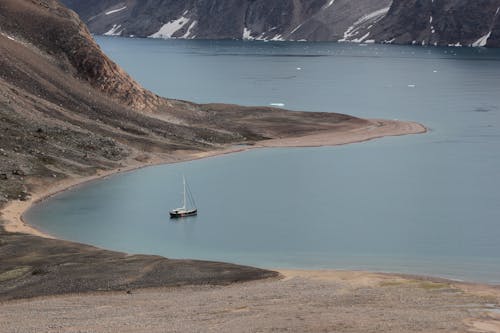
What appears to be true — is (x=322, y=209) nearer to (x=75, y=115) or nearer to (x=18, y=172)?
(x=18, y=172)

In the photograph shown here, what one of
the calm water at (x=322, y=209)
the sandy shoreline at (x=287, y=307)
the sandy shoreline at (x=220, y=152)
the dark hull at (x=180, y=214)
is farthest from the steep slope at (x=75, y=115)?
the sandy shoreline at (x=287, y=307)

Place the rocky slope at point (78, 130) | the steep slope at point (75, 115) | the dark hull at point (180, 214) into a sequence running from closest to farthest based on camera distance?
the rocky slope at point (78, 130) < the dark hull at point (180, 214) < the steep slope at point (75, 115)

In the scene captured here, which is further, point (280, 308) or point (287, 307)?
point (287, 307)

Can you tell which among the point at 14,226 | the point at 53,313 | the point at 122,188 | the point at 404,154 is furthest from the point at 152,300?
the point at 404,154

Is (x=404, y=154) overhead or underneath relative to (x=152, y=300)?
overhead

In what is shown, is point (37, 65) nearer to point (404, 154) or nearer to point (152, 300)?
point (404, 154)

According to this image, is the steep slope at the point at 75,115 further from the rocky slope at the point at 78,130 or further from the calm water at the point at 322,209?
the calm water at the point at 322,209

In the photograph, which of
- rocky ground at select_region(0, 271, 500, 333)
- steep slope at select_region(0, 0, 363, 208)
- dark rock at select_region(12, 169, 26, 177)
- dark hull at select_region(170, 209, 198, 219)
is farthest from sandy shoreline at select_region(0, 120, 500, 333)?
dark rock at select_region(12, 169, 26, 177)

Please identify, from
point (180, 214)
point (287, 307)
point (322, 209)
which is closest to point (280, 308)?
point (287, 307)
